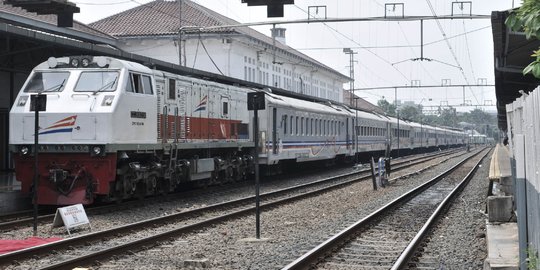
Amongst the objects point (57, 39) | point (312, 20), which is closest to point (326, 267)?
point (57, 39)

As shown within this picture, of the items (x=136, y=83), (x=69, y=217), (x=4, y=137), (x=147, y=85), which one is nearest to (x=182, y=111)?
(x=147, y=85)

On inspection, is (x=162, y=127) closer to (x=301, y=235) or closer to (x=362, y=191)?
(x=301, y=235)

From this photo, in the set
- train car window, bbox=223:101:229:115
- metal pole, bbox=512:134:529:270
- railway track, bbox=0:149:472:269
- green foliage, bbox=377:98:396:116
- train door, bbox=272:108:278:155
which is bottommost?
railway track, bbox=0:149:472:269

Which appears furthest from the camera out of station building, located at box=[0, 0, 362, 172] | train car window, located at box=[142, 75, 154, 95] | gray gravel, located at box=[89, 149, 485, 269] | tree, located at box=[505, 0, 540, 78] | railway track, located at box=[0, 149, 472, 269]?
station building, located at box=[0, 0, 362, 172]

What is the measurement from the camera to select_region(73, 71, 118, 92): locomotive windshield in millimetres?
16406

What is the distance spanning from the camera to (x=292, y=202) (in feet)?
→ 66.6

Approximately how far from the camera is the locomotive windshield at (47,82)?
16.7 m

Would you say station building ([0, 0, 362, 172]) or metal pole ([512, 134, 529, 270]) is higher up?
station building ([0, 0, 362, 172])

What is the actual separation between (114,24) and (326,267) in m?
45.5

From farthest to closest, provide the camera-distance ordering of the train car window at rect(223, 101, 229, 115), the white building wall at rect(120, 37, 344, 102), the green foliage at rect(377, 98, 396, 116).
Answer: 1. the green foliage at rect(377, 98, 396, 116)
2. the white building wall at rect(120, 37, 344, 102)
3. the train car window at rect(223, 101, 229, 115)

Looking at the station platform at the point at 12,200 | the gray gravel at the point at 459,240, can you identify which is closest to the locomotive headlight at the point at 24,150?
→ the station platform at the point at 12,200

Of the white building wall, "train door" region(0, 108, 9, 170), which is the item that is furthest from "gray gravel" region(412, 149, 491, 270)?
the white building wall

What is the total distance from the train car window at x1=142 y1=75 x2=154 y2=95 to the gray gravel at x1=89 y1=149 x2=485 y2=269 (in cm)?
437

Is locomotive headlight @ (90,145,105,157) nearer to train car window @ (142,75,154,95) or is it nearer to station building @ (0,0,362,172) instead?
train car window @ (142,75,154,95)
